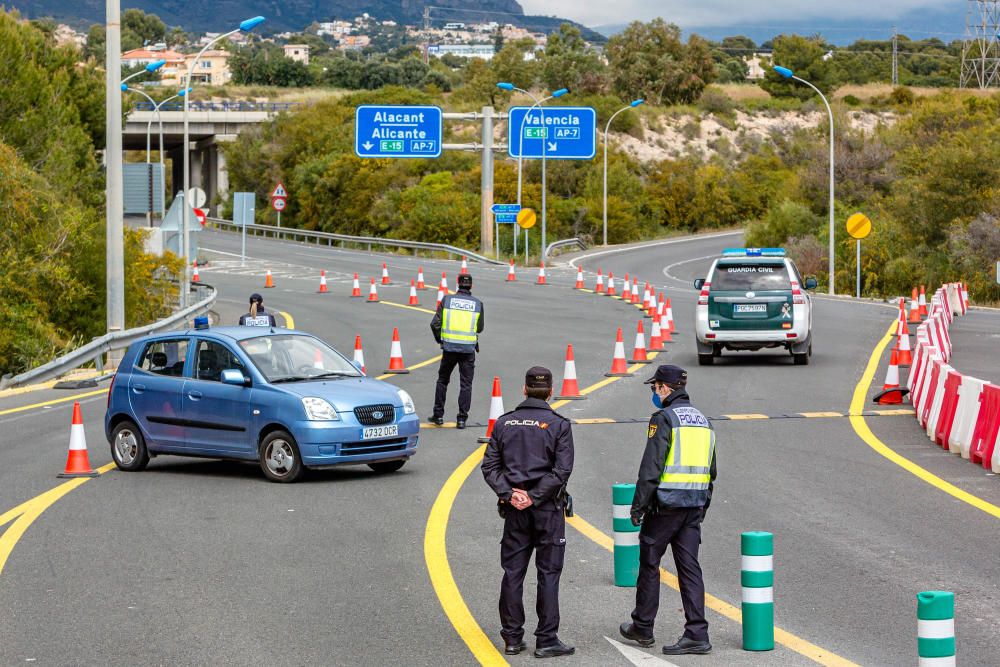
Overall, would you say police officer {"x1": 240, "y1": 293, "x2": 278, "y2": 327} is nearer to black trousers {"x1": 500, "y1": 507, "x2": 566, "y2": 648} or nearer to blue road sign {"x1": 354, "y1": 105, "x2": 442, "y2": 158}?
black trousers {"x1": 500, "y1": 507, "x2": 566, "y2": 648}

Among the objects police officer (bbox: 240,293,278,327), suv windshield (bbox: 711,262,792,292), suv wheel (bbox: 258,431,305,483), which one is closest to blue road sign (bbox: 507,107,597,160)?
suv windshield (bbox: 711,262,792,292)

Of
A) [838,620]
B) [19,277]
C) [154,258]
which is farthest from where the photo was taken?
[154,258]

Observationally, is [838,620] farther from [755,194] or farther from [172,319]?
[755,194]

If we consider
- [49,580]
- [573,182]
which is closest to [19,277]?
[49,580]

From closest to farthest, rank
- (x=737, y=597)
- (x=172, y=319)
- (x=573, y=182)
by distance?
(x=737, y=597)
(x=172, y=319)
(x=573, y=182)

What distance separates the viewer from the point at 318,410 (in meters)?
14.0

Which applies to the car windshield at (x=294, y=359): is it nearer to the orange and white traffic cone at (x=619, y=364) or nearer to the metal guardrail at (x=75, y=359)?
the orange and white traffic cone at (x=619, y=364)

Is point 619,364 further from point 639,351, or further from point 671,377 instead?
point 671,377

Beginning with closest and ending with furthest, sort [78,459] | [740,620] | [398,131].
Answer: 1. [740,620]
2. [78,459]
3. [398,131]

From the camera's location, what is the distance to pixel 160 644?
26.6ft

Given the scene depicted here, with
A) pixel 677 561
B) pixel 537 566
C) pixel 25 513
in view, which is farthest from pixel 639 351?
pixel 537 566

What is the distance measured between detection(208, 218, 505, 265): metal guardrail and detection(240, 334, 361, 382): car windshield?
48473mm

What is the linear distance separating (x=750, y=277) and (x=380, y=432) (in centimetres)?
1314

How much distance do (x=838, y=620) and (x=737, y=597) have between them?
86 cm
